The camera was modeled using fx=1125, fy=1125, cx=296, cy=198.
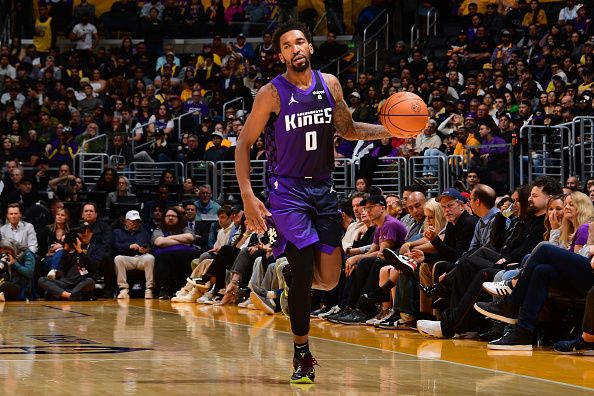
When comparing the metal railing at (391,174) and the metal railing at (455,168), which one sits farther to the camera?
the metal railing at (391,174)

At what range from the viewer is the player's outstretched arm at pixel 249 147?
6.10 m

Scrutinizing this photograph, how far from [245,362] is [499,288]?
2265 millimetres

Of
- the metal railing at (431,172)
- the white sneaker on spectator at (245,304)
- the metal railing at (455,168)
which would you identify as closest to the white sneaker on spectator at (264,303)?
the white sneaker on spectator at (245,304)

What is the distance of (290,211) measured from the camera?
20.2 ft

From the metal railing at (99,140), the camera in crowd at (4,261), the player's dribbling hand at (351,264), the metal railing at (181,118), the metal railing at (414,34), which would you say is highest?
the metal railing at (414,34)

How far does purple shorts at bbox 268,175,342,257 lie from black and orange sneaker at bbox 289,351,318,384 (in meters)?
0.57

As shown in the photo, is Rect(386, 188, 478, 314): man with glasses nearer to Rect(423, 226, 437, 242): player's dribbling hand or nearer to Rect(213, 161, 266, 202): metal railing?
Rect(423, 226, 437, 242): player's dribbling hand

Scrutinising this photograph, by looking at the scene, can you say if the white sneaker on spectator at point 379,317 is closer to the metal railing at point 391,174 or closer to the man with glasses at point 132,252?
the metal railing at point 391,174

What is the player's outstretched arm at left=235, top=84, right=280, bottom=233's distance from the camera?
20.0 ft

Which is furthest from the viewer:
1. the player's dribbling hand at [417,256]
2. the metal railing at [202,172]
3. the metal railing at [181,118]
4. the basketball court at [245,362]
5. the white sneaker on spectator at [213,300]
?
the metal railing at [181,118]

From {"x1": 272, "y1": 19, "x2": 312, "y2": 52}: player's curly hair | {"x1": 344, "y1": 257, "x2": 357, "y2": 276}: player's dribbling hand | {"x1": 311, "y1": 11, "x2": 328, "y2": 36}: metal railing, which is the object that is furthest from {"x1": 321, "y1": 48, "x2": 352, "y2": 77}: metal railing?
{"x1": 272, "y1": 19, "x2": 312, "y2": 52}: player's curly hair

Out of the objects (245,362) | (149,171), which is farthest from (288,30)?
(149,171)

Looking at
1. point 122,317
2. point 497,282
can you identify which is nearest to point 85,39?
point 122,317

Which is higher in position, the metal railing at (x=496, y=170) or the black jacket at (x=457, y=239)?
the metal railing at (x=496, y=170)
